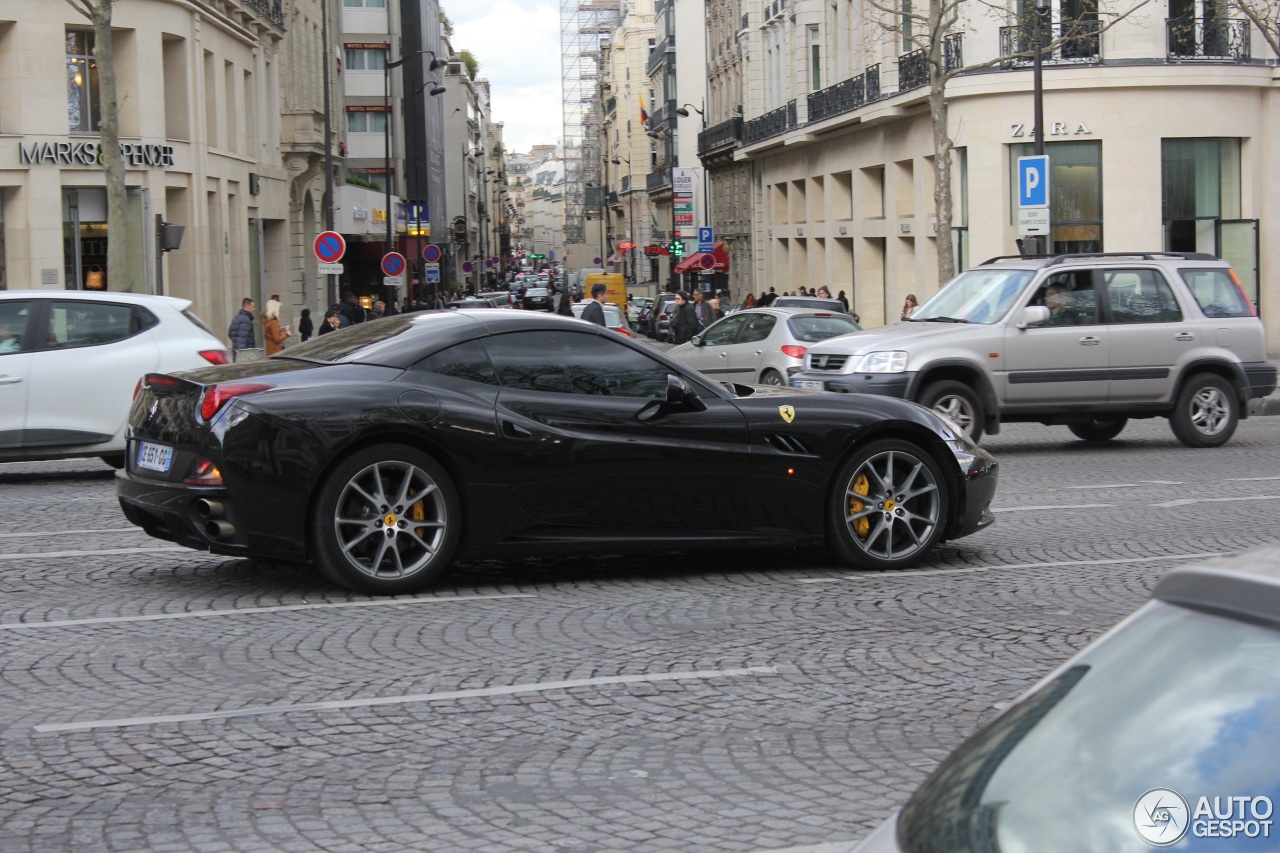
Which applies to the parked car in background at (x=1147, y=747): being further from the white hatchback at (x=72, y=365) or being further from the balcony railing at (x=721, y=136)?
the balcony railing at (x=721, y=136)

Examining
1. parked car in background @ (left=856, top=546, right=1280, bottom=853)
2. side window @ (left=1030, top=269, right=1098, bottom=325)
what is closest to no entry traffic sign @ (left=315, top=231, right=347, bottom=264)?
side window @ (left=1030, top=269, right=1098, bottom=325)

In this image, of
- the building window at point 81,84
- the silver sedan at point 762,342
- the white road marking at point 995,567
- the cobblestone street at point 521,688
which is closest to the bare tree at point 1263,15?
the silver sedan at point 762,342

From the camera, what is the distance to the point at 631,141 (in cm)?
13588

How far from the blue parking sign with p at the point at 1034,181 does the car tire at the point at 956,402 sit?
9525 mm

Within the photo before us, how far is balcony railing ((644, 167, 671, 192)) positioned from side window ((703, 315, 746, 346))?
81.2 meters

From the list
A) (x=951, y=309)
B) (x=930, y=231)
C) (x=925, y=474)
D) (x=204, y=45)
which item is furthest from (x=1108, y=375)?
(x=204, y=45)

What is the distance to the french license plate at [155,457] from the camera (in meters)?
8.19

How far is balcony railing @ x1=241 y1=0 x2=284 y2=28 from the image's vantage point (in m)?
43.6

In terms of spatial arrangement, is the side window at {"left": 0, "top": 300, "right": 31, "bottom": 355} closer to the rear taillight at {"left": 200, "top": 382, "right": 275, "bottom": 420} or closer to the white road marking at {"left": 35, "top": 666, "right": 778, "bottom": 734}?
the rear taillight at {"left": 200, "top": 382, "right": 275, "bottom": 420}

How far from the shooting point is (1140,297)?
1661cm

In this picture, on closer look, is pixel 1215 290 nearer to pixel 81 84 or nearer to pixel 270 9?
pixel 81 84

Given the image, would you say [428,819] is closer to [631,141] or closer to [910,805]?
[910,805]

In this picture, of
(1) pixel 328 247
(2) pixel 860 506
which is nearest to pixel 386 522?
(2) pixel 860 506

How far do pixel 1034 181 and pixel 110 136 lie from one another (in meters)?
14.0
